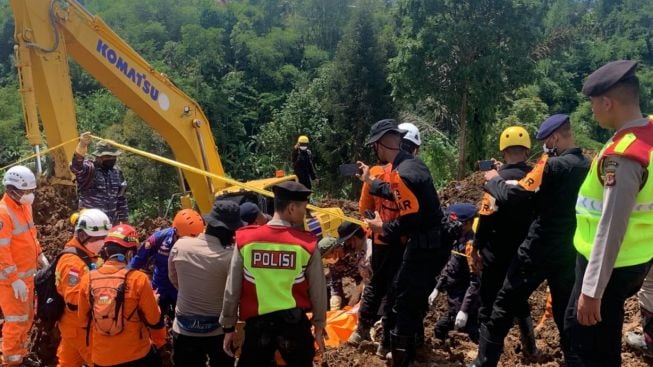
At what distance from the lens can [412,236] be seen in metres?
4.25

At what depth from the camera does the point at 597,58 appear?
4834cm

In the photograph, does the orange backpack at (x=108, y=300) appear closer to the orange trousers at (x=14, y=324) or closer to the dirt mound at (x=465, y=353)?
the orange trousers at (x=14, y=324)

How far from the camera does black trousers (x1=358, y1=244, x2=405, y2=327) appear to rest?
4801 millimetres

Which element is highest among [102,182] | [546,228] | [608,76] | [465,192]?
[608,76]

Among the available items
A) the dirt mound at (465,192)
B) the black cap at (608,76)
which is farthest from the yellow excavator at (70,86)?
the black cap at (608,76)

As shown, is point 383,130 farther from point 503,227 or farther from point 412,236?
point 503,227

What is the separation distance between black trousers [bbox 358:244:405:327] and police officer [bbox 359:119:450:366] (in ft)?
1.35

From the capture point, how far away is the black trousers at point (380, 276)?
4.80 m

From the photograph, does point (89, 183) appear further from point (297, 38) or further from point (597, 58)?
point (597, 58)

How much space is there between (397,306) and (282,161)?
23225 millimetres

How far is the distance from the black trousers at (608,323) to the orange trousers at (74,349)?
128 inches

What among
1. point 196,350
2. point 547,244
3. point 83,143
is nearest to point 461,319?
point 547,244

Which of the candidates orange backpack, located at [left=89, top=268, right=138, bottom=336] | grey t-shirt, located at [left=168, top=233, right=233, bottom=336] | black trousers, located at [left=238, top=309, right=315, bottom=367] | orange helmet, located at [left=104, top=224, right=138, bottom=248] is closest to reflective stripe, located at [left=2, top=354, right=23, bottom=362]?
orange backpack, located at [left=89, top=268, right=138, bottom=336]

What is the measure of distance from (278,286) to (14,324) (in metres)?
3.14
